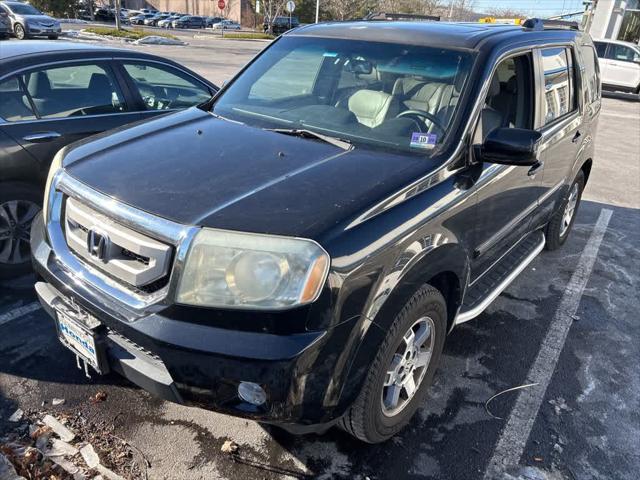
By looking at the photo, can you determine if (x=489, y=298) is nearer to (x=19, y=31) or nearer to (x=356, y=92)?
(x=356, y=92)

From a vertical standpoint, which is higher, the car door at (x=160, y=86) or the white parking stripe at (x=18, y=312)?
the car door at (x=160, y=86)

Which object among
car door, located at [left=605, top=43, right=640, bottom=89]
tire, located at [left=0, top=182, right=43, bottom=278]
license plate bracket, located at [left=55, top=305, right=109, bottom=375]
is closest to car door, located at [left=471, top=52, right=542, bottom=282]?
license plate bracket, located at [left=55, top=305, right=109, bottom=375]

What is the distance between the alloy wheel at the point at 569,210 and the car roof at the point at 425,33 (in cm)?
185

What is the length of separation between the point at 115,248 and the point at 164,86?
305cm

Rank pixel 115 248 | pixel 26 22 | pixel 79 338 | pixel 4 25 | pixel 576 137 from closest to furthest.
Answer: pixel 115 248 → pixel 79 338 → pixel 576 137 → pixel 4 25 → pixel 26 22

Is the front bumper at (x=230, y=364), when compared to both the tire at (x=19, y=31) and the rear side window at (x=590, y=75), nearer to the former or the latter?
the rear side window at (x=590, y=75)

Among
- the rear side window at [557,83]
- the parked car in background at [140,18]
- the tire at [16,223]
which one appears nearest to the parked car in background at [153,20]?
the parked car in background at [140,18]

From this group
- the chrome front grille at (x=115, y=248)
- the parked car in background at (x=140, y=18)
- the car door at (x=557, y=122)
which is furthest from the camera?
the parked car in background at (x=140, y=18)

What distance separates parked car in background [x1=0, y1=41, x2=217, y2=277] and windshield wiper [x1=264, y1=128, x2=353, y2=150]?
1939 millimetres

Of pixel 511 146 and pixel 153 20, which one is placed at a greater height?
pixel 511 146

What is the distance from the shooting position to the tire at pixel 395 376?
222 cm

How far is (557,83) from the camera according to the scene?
12.8 ft

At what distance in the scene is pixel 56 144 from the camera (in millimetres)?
3832

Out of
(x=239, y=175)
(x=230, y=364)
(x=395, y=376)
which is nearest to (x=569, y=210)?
(x=395, y=376)
